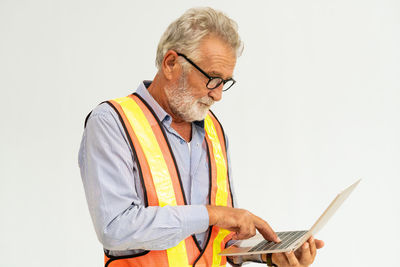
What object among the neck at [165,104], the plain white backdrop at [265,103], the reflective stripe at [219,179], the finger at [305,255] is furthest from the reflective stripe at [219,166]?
the plain white backdrop at [265,103]

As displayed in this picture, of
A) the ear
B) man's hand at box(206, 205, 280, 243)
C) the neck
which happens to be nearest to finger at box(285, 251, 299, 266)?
man's hand at box(206, 205, 280, 243)

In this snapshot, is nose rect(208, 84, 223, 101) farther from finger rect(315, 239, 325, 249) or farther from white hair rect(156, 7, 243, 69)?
finger rect(315, 239, 325, 249)

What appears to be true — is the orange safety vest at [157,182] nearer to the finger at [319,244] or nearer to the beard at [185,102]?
the beard at [185,102]

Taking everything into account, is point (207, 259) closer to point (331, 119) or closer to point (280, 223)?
point (280, 223)

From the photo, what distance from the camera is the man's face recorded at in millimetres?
1670

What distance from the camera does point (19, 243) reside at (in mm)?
3209

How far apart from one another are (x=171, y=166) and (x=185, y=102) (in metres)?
0.20

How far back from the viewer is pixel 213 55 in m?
1.67

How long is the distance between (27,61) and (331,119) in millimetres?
1815

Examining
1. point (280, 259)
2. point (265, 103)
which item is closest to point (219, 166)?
point (280, 259)

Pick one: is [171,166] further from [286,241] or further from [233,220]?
[286,241]

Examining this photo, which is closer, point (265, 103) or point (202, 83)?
point (202, 83)

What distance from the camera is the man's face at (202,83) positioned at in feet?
5.48

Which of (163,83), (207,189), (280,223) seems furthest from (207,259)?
(280,223)
